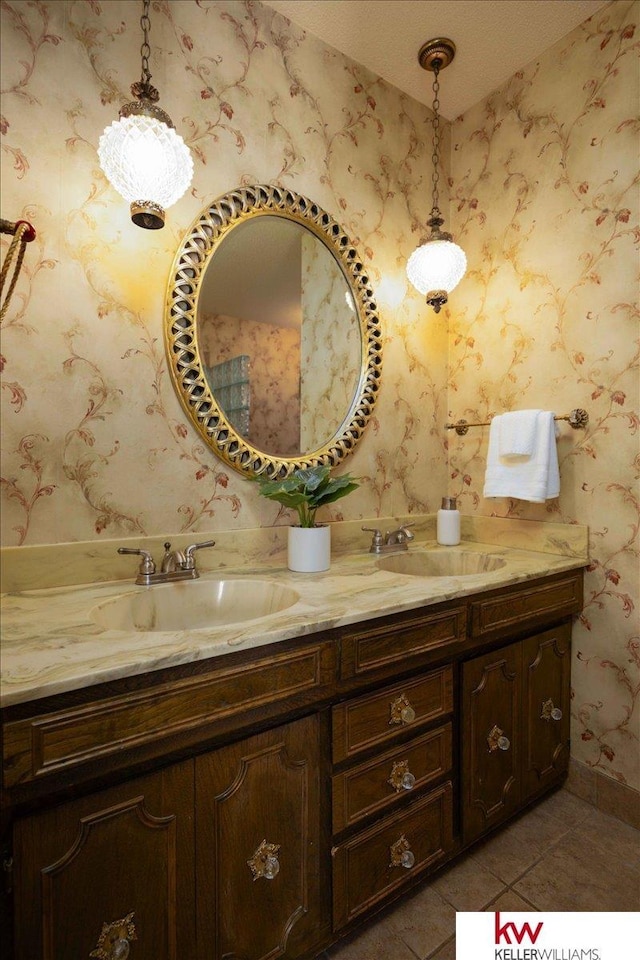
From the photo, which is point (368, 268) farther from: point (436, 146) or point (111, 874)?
point (111, 874)

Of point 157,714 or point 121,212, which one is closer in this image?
point 157,714

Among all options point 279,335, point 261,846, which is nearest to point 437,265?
point 279,335

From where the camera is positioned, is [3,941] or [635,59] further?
[635,59]

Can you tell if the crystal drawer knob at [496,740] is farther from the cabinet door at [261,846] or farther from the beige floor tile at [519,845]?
the cabinet door at [261,846]

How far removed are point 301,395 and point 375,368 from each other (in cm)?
35

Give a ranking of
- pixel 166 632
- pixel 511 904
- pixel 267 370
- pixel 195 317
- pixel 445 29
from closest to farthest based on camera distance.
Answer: pixel 166 632 → pixel 511 904 → pixel 195 317 → pixel 267 370 → pixel 445 29

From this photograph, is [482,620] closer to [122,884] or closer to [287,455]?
[287,455]

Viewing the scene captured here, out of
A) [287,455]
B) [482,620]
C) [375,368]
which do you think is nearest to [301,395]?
[287,455]

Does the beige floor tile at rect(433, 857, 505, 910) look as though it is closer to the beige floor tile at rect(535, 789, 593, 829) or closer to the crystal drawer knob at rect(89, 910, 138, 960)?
the beige floor tile at rect(535, 789, 593, 829)

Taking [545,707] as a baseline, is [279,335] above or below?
above

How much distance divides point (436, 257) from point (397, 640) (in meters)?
1.28

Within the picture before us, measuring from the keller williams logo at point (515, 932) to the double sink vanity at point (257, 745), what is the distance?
0.62ft

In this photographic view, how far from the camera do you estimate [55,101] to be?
3.76ft

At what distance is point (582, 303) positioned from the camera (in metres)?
1.60
